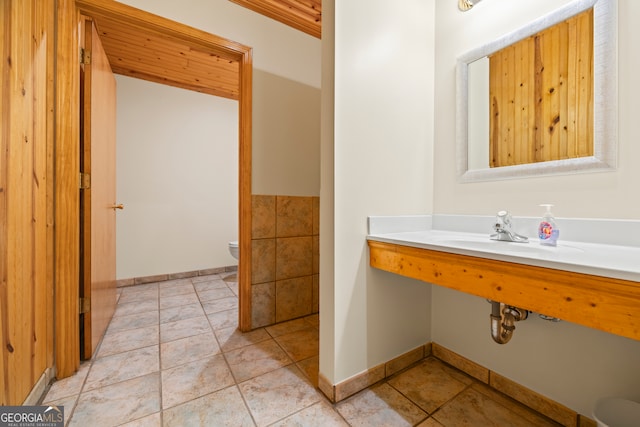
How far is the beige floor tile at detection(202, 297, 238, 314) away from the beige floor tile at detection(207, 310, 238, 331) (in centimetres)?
7

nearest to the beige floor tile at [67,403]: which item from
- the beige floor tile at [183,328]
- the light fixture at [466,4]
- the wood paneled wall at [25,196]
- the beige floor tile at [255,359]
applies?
the wood paneled wall at [25,196]

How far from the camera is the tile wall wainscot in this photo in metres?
1.97

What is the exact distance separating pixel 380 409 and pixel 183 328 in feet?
4.81

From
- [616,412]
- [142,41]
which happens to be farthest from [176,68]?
[616,412]

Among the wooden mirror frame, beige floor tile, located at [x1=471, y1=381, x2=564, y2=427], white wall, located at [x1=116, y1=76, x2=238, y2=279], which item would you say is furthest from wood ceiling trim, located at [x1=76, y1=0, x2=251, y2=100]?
beige floor tile, located at [x1=471, y1=381, x2=564, y2=427]

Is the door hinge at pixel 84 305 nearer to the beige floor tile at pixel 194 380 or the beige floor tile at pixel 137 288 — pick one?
the beige floor tile at pixel 194 380

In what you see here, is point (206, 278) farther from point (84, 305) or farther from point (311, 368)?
point (311, 368)

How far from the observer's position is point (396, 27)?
55.9 inches

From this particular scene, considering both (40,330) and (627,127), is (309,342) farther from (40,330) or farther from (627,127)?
(627,127)

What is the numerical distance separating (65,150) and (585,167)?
239 centimetres

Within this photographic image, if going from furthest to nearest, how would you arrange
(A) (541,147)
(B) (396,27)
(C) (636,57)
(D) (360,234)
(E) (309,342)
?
1. (E) (309,342)
2. (B) (396,27)
3. (D) (360,234)
4. (A) (541,147)
5. (C) (636,57)

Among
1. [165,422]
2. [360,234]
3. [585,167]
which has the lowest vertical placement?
[165,422]

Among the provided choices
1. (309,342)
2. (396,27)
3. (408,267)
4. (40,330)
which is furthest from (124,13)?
(309,342)

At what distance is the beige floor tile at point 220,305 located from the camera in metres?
2.29
